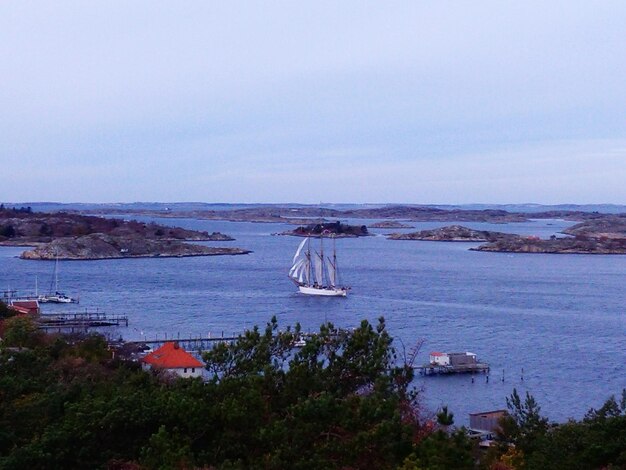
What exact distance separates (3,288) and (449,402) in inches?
981

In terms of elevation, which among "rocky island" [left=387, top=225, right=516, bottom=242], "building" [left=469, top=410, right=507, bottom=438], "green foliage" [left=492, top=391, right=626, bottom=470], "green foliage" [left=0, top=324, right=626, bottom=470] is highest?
"green foliage" [left=0, top=324, right=626, bottom=470]

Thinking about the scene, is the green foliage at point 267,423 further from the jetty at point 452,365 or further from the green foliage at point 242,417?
the jetty at point 452,365

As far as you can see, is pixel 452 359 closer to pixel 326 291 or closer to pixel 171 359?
pixel 171 359

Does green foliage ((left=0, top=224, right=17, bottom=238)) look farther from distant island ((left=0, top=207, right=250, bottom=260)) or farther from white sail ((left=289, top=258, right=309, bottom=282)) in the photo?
white sail ((left=289, top=258, right=309, bottom=282))

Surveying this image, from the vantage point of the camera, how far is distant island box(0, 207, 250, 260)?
5311cm

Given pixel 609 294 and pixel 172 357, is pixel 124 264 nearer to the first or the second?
pixel 609 294

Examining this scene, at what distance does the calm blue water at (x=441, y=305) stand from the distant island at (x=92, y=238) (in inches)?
102

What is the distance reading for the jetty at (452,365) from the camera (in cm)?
1877

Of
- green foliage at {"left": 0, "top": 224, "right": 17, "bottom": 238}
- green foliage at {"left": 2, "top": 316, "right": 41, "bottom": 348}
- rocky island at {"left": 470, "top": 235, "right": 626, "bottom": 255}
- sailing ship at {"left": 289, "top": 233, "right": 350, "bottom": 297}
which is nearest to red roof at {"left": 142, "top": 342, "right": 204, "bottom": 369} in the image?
green foliage at {"left": 2, "top": 316, "right": 41, "bottom": 348}

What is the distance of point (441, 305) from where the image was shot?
29656 millimetres

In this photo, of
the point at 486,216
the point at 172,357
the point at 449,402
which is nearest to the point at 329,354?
the point at 172,357

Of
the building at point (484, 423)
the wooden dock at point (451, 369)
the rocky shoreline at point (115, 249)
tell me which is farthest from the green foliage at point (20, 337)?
the rocky shoreline at point (115, 249)

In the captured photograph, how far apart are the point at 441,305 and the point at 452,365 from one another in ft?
35.8

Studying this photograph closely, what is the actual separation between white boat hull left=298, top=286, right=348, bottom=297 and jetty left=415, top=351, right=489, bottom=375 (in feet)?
50.9
